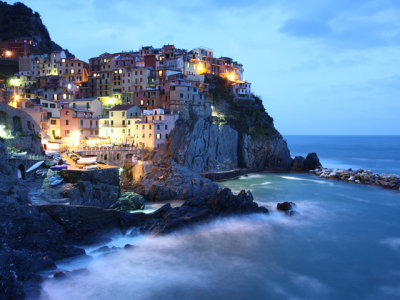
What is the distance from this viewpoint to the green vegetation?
56562 mm

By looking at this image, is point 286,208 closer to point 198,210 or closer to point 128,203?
point 198,210

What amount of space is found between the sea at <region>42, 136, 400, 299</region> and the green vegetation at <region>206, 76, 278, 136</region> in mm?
27341

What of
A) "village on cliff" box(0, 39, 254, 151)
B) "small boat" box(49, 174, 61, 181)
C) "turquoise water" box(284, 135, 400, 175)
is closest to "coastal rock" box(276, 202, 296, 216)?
"village on cliff" box(0, 39, 254, 151)

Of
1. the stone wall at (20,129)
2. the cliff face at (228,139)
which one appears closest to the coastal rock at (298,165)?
the cliff face at (228,139)

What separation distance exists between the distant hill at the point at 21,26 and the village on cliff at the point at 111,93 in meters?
5.57

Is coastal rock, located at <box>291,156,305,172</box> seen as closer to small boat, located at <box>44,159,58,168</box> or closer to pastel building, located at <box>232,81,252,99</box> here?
pastel building, located at <box>232,81,252,99</box>

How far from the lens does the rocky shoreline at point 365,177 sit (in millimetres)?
44625

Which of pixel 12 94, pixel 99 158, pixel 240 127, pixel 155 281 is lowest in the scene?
pixel 155 281

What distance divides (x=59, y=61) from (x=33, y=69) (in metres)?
5.54

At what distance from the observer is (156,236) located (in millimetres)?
23438

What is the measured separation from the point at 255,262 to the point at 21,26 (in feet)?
266

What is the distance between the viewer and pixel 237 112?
2361 inches

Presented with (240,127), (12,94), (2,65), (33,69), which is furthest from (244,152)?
(2,65)

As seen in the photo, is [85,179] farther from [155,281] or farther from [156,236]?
[155,281]
